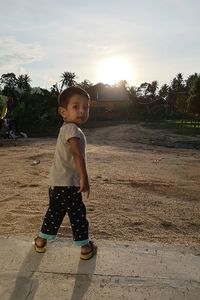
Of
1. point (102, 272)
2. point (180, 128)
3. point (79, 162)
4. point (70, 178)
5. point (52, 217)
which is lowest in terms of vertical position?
point (180, 128)

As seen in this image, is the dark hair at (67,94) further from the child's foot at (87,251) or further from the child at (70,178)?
the child's foot at (87,251)

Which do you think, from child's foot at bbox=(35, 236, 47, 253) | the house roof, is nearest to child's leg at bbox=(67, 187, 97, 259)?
child's foot at bbox=(35, 236, 47, 253)

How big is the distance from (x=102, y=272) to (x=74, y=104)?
4.04 ft

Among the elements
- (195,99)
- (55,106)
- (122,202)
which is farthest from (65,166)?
(195,99)

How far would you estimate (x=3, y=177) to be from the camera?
6.76m

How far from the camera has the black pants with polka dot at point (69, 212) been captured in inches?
123

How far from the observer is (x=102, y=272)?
276 centimetres

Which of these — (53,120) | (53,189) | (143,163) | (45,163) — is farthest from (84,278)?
(53,120)

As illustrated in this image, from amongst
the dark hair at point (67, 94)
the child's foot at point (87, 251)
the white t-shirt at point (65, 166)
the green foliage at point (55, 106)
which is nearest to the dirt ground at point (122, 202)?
the child's foot at point (87, 251)

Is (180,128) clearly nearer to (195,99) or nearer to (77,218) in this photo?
(195,99)

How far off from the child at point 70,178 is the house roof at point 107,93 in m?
58.0

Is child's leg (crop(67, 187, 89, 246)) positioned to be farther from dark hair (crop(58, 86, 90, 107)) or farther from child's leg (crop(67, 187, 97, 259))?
dark hair (crop(58, 86, 90, 107))

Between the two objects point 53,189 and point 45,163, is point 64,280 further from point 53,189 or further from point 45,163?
point 45,163

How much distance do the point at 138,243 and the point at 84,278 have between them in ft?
2.50
